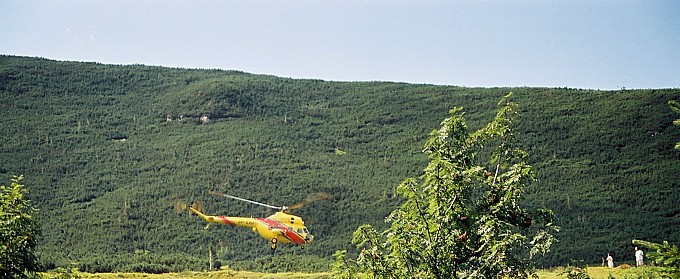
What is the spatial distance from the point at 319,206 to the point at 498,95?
61070 mm

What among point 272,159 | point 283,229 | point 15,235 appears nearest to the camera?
point 15,235

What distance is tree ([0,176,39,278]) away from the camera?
16562mm

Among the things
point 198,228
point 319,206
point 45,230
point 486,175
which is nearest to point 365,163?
point 319,206

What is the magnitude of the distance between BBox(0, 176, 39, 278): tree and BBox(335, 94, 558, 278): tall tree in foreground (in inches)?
212

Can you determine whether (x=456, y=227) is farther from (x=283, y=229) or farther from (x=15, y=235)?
(x=283, y=229)

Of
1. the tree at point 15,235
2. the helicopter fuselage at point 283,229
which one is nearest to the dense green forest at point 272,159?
the helicopter fuselage at point 283,229

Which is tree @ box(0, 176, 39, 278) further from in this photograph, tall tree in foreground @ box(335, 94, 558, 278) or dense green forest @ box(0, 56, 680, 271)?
dense green forest @ box(0, 56, 680, 271)

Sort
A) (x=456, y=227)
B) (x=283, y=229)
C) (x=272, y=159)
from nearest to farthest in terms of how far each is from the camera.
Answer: (x=456, y=227), (x=283, y=229), (x=272, y=159)

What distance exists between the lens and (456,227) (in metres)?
15.5

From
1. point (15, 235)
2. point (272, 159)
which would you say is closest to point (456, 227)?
point (15, 235)

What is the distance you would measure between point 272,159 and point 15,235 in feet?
417

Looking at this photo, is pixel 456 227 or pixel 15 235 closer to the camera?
pixel 456 227

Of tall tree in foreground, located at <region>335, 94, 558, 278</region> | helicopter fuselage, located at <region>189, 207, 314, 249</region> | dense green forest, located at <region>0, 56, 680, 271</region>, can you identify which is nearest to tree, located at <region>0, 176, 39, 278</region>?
tall tree in foreground, located at <region>335, 94, 558, 278</region>

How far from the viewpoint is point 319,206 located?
120312 mm
